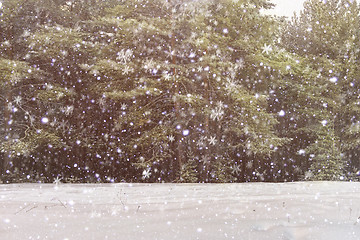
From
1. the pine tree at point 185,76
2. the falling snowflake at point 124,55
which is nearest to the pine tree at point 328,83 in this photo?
the pine tree at point 185,76

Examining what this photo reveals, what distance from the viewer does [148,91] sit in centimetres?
1229

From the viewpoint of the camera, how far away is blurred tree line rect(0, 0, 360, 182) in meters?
13.1

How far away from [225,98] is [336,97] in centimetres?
717

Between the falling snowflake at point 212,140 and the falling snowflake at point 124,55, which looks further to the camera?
the falling snowflake at point 212,140

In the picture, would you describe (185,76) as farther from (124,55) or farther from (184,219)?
(184,219)

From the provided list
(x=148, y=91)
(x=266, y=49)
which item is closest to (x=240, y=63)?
(x=266, y=49)

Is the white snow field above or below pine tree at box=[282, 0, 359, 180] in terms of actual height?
below

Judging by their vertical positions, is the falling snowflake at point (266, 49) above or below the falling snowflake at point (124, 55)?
above

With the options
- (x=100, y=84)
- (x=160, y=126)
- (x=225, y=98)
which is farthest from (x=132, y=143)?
(x=225, y=98)

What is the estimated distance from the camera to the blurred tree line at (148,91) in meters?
13.1

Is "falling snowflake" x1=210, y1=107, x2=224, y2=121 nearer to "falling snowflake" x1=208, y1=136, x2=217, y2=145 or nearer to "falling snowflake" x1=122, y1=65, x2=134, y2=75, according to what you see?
"falling snowflake" x1=208, y1=136, x2=217, y2=145

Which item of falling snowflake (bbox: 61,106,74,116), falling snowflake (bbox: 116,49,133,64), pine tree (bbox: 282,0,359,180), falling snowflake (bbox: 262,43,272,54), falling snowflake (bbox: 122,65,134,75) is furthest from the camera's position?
pine tree (bbox: 282,0,359,180)

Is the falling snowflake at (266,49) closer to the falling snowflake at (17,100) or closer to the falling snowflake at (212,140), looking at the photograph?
the falling snowflake at (212,140)

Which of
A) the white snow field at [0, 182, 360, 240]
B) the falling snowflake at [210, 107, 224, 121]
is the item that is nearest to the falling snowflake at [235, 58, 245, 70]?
the falling snowflake at [210, 107, 224, 121]
